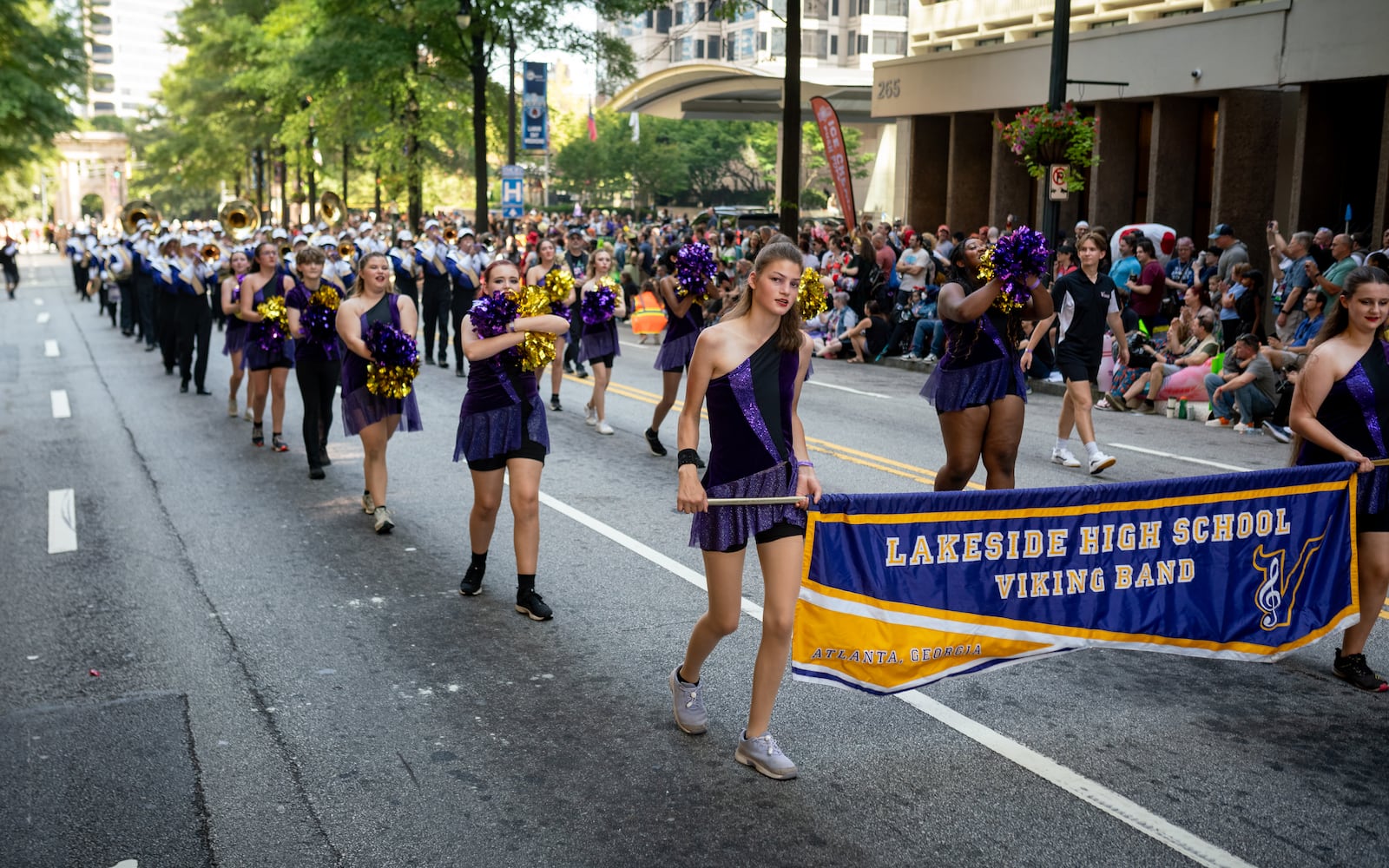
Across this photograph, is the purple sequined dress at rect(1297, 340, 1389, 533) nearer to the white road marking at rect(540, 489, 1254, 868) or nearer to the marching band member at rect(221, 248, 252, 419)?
the white road marking at rect(540, 489, 1254, 868)

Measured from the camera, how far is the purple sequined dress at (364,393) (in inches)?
375

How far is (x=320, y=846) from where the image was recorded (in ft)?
15.6

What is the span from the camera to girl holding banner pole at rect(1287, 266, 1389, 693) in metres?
6.02

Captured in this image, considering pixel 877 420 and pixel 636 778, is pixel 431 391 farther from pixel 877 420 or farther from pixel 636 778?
pixel 636 778

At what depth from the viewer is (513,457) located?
7473mm

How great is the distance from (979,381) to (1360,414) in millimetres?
2268

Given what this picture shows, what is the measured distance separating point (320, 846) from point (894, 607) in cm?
227

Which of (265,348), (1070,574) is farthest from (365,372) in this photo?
(1070,574)

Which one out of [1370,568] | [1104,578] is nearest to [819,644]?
[1104,578]

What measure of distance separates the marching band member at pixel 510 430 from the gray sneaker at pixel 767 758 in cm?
231

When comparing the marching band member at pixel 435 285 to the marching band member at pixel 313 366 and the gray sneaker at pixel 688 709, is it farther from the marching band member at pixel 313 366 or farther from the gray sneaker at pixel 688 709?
the gray sneaker at pixel 688 709

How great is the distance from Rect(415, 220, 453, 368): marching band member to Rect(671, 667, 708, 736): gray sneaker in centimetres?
1485

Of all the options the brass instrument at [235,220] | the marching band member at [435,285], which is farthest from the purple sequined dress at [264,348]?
the brass instrument at [235,220]

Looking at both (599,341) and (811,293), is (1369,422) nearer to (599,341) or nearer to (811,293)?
(811,293)
